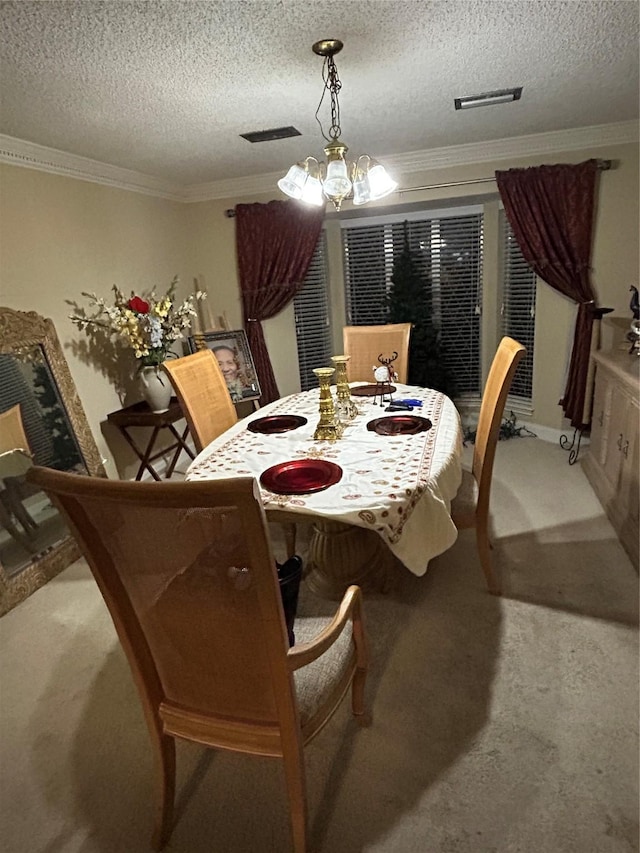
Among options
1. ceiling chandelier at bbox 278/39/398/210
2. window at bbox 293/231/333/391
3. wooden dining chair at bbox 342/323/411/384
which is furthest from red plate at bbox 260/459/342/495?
window at bbox 293/231/333/391

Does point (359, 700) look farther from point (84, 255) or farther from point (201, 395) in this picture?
point (84, 255)

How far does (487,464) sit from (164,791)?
1.60 meters

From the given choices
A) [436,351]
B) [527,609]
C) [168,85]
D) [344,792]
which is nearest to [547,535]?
[527,609]

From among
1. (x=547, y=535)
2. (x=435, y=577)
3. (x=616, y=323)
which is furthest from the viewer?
(x=616, y=323)

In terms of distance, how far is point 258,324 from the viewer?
175 inches

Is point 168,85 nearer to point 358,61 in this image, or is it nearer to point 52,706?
point 358,61

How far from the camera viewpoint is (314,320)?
4770 millimetres

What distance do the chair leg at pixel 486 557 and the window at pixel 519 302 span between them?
7.64 feet

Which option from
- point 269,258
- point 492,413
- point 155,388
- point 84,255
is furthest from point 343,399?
point 269,258

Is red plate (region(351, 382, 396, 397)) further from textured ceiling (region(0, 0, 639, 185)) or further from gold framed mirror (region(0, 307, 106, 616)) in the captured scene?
gold framed mirror (region(0, 307, 106, 616))

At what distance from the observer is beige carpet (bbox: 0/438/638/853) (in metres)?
1.37

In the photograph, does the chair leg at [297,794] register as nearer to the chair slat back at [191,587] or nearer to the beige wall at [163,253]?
the chair slat back at [191,587]

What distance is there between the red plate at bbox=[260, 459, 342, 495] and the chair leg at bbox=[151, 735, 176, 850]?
0.78 m

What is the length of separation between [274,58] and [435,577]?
238cm
